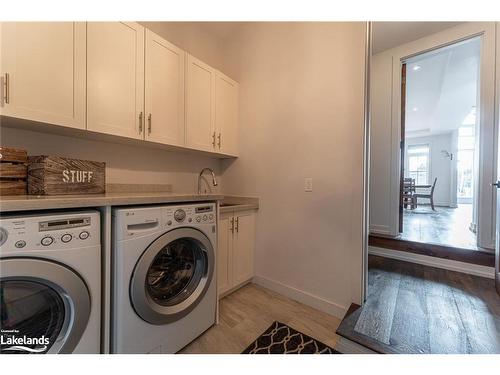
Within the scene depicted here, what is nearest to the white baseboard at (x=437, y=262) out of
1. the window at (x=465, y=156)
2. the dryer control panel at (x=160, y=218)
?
the dryer control panel at (x=160, y=218)

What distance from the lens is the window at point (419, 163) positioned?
24.3ft

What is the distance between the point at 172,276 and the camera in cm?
130

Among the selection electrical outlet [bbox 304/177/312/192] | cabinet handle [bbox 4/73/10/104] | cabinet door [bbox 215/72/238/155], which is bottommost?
electrical outlet [bbox 304/177/312/192]

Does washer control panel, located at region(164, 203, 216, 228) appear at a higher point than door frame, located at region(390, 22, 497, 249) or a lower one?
lower

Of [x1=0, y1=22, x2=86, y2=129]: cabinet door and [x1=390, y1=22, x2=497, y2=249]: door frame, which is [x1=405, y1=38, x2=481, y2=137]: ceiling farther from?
[x1=0, y1=22, x2=86, y2=129]: cabinet door

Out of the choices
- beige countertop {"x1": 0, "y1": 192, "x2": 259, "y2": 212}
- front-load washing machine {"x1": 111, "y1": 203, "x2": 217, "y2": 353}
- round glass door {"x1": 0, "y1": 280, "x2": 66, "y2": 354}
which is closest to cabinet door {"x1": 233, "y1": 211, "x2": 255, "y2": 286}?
front-load washing machine {"x1": 111, "y1": 203, "x2": 217, "y2": 353}

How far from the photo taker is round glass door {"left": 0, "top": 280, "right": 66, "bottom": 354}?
751 millimetres

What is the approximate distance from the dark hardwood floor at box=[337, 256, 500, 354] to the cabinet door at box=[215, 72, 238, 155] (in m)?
1.83

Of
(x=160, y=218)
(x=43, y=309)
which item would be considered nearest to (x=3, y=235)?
(x=43, y=309)

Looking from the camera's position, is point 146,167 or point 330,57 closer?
point 330,57

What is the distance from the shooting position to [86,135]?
1429 mm
